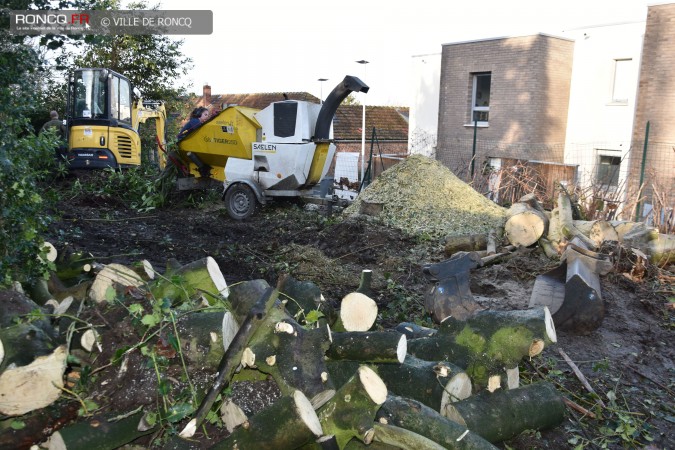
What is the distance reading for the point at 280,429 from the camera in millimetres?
2646

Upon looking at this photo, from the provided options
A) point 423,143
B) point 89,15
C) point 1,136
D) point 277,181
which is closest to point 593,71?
point 423,143

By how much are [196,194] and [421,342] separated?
377 inches

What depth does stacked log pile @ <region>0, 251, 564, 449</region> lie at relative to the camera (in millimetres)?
2752

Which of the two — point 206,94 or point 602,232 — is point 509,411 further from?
point 206,94

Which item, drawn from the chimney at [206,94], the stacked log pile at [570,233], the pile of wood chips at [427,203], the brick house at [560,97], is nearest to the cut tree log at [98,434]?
the stacked log pile at [570,233]

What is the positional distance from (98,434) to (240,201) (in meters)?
8.76

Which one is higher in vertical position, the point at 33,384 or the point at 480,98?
the point at 480,98

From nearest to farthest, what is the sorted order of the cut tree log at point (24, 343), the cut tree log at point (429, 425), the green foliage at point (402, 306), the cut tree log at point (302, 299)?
the cut tree log at point (429, 425) < the cut tree log at point (24, 343) < the cut tree log at point (302, 299) < the green foliage at point (402, 306)

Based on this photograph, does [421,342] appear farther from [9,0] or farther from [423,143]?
[423,143]

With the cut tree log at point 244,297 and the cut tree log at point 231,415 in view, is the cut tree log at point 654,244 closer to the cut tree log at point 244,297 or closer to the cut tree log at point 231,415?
the cut tree log at point 244,297

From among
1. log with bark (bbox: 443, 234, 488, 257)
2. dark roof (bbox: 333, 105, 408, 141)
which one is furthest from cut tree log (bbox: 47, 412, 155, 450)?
dark roof (bbox: 333, 105, 408, 141)

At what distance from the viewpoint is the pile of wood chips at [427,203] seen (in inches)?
365

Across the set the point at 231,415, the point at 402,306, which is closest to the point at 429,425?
the point at 231,415

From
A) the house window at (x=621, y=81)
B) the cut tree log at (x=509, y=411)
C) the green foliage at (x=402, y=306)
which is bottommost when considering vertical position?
the green foliage at (x=402, y=306)
